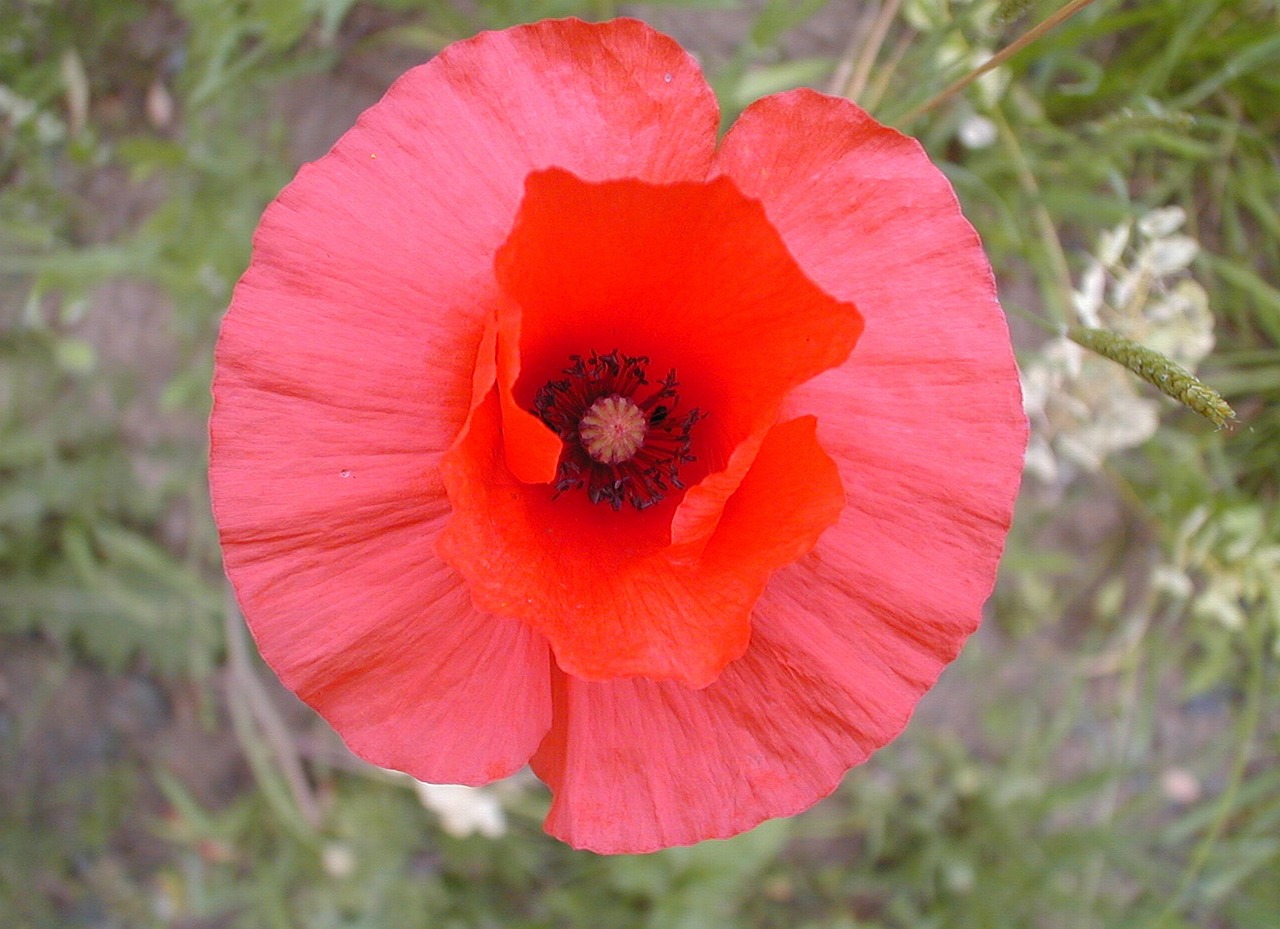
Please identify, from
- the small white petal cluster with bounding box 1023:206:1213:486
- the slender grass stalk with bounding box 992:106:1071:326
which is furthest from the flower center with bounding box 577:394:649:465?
the slender grass stalk with bounding box 992:106:1071:326

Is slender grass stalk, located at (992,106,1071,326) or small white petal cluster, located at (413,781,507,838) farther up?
slender grass stalk, located at (992,106,1071,326)

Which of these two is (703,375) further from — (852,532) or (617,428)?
(852,532)

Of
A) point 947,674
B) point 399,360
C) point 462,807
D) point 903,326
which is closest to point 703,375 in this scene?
point 903,326

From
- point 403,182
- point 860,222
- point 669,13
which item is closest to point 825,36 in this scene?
point 669,13

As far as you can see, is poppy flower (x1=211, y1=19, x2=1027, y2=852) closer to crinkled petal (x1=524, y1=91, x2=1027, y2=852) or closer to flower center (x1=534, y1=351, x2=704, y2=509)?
crinkled petal (x1=524, y1=91, x2=1027, y2=852)

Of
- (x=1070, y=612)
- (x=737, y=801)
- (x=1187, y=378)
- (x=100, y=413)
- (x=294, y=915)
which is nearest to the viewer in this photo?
(x=1187, y=378)

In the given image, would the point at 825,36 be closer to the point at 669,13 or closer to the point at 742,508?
the point at 669,13

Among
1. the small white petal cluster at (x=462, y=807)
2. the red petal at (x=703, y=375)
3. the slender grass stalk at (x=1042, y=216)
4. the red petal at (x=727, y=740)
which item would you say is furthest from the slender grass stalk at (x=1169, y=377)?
the small white petal cluster at (x=462, y=807)
